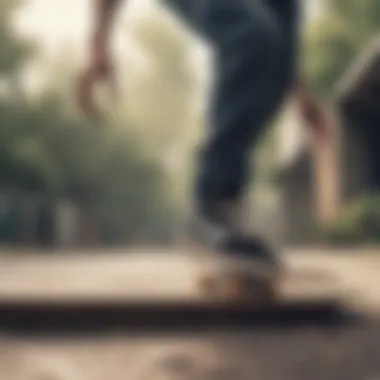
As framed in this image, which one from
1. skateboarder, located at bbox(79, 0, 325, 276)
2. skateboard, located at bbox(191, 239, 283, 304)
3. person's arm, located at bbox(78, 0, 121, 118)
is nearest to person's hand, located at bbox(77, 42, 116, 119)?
person's arm, located at bbox(78, 0, 121, 118)

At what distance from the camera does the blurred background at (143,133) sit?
3.35ft

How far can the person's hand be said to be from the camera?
104 centimetres

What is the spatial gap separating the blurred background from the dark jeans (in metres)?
0.04

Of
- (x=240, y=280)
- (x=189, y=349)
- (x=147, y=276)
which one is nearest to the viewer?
(x=189, y=349)

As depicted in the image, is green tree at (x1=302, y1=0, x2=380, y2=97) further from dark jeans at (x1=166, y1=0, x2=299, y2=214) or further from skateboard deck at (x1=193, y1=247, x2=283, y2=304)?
skateboard deck at (x1=193, y1=247, x2=283, y2=304)

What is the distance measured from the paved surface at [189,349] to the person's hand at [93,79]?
9.5 inches

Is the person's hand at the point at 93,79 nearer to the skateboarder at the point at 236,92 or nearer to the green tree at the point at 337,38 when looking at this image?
the skateboarder at the point at 236,92

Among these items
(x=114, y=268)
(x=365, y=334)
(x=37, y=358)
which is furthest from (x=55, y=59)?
(x=365, y=334)

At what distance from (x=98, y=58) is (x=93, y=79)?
0.03 metres

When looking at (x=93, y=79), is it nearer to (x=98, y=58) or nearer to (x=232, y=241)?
(x=98, y=58)

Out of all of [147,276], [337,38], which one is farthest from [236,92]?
[147,276]

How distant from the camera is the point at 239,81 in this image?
94 centimetres

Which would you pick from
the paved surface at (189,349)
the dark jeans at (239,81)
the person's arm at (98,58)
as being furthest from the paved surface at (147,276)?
the person's arm at (98,58)

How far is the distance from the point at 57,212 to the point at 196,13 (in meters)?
0.35
